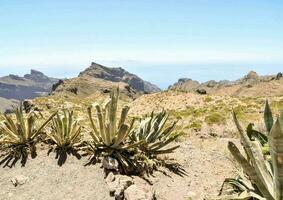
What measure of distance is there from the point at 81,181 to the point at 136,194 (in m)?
1.64

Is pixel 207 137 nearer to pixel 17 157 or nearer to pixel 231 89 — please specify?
pixel 17 157

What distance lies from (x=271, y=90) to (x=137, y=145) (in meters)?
97.6

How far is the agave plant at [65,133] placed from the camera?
Result: 1033 centimetres

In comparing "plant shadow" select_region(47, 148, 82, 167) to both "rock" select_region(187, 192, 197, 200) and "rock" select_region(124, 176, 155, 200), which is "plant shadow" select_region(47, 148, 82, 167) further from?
"rock" select_region(187, 192, 197, 200)

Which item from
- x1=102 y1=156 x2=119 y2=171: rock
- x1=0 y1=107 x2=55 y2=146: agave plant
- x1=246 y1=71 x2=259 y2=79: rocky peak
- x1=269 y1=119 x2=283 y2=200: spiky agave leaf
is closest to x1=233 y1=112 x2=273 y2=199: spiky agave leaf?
x1=269 y1=119 x2=283 y2=200: spiky agave leaf

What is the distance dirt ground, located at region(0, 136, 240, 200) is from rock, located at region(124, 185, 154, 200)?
547 mm

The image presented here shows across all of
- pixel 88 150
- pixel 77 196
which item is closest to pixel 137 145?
pixel 88 150

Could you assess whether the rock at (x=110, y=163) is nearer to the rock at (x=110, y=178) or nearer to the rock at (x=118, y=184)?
the rock at (x=110, y=178)

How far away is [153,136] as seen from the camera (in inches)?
442

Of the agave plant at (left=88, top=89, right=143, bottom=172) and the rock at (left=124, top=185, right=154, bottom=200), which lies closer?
the rock at (left=124, top=185, right=154, bottom=200)

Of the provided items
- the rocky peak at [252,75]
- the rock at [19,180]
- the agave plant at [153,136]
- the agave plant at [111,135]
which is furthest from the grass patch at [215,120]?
the rocky peak at [252,75]

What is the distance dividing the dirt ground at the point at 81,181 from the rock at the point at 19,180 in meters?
0.06

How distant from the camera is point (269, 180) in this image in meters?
6.28

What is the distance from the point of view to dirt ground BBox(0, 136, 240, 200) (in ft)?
29.4
